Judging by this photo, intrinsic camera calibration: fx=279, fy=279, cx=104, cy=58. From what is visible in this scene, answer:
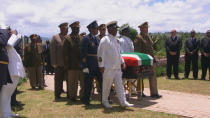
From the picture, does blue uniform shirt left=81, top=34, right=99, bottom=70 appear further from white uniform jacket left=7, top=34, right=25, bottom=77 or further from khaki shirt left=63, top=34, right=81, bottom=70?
white uniform jacket left=7, top=34, right=25, bottom=77

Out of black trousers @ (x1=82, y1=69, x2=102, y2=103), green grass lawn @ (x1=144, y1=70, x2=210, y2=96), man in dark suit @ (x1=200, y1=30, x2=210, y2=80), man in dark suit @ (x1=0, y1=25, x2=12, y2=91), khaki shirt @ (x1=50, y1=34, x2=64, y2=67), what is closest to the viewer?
man in dark suit @ (x1=0, y1=25, x2=12, y2=91)

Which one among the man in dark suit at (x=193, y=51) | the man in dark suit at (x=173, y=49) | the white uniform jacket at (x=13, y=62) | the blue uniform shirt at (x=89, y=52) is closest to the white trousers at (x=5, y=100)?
the white uniform jacket at (x=13, y=62)

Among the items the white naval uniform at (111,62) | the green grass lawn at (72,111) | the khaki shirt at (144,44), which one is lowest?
the green grass lawn at (72,111)

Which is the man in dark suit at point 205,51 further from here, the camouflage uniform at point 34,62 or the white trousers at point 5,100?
the white trousers at point 5,100

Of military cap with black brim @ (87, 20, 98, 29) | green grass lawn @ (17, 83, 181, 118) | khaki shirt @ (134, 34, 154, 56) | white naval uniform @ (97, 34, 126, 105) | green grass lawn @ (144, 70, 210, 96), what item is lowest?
green grass lawn @ (17, 83, 181, 118)

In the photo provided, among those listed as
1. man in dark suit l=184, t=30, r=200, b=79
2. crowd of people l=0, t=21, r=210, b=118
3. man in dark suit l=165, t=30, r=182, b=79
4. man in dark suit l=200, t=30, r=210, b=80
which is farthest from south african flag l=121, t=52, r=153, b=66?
man in dark suit l=184, t=30, r=200, b=79

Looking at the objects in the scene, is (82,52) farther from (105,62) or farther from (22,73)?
(22,73)

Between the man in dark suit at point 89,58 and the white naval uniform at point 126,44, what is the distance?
1138 millimetres

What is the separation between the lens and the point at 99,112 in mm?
6066

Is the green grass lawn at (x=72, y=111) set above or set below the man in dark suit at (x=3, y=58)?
below

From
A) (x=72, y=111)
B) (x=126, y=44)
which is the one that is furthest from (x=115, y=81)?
(x=126, y=44)

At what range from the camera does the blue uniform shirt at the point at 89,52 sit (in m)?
6.49

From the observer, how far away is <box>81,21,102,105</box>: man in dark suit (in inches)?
256

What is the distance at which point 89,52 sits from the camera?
21.8 ft
